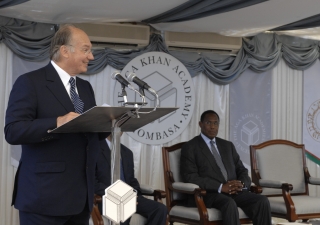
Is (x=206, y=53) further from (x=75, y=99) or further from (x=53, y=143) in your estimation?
(x=53, y=143)

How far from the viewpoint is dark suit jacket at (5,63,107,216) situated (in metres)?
2.39

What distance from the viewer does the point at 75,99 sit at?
2.56 metres

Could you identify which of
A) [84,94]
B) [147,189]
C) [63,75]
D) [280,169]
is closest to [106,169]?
[147,189]

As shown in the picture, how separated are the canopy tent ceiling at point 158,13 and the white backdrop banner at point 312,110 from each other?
1.30 m

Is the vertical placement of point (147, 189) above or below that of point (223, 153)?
→ below

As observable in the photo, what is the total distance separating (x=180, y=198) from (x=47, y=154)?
9.56ft

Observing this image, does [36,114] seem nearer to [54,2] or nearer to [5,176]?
[54,2]

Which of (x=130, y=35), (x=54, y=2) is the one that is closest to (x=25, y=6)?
(x=54, y=2)

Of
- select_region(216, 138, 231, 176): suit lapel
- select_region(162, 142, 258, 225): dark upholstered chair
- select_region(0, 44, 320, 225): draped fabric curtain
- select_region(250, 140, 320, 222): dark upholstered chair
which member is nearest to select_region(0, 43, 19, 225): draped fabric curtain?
select_region(0, 44, 320, 225): draped fabric curtain

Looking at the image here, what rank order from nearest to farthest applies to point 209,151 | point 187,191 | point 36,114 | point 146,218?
point 36,114
point 146,218
point 187,191
point 209,151

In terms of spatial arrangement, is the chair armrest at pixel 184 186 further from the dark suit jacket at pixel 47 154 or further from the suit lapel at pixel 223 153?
the dark suit jacket at pixel 47 154

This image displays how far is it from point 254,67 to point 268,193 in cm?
169

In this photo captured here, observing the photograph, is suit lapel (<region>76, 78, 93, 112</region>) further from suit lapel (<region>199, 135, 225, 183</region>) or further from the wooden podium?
suit lapel (<region>199, 135, 225, 183</region>)

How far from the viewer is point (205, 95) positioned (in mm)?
6531
